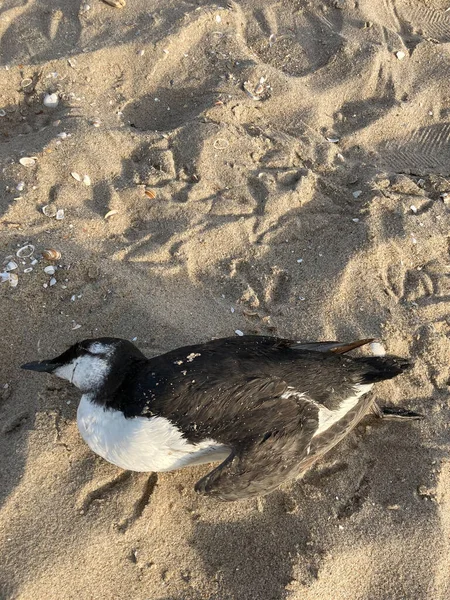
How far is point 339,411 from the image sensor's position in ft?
9.71

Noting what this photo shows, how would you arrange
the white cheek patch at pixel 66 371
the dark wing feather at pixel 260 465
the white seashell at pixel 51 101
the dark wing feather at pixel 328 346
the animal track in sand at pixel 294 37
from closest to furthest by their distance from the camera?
the dark wing feather at pixel 260 465, the white cheek patch at pixel 66 371, the dark wing feather at pixel 328 346, the white seashell at pixel 51 101, the animal track in sand at pixel 294 37

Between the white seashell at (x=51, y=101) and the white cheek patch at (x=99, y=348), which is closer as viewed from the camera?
the white cheek patch at (x=99, y=348)

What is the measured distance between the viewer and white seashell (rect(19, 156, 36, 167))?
12.6 ft

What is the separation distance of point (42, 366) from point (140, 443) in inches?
30.6

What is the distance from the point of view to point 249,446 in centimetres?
266

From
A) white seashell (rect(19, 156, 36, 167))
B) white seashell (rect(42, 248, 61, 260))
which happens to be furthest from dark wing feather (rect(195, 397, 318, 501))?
white seashell (rect(19, 156, 36, 167))

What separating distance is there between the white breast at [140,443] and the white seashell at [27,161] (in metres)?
1.92

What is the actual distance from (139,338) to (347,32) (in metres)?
3.43

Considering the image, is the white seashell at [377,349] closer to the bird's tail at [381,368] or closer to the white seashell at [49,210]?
the bird's tail at [381,368]

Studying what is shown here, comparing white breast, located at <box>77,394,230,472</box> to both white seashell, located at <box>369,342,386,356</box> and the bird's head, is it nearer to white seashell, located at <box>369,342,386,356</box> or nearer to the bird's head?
the bird's head

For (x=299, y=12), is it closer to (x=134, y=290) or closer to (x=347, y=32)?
(x=347, y=32)

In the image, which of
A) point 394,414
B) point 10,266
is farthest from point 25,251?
point 394,414

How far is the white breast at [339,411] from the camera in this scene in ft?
9.50

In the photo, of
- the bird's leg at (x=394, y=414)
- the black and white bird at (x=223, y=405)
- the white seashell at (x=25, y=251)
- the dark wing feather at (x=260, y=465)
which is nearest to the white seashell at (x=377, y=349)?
the bird's leg at (x=394, y=414)
